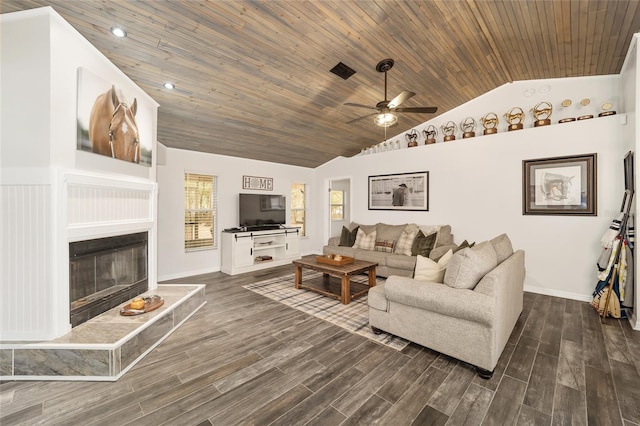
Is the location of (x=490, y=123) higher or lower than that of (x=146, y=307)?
higher

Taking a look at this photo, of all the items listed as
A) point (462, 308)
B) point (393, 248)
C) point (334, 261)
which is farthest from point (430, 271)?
point (393, 248)

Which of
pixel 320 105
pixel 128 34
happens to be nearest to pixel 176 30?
pixel 128 34

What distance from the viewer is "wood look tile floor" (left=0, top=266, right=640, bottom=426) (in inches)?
65.7

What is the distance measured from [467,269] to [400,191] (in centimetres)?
373

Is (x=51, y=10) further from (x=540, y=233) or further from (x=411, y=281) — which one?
(x=540, y=233)

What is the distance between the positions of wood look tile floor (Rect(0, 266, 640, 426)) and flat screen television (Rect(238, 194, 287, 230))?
10.2 ft

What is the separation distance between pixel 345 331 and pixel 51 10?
378 centimetres

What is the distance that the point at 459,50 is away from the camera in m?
3.44

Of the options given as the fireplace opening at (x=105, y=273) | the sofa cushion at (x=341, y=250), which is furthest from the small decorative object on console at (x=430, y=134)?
the fireplace opening at (x=105, y=273)

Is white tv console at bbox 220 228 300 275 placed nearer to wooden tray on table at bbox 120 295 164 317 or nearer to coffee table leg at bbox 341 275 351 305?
wooden tray on table at bbox 120 295 164 317

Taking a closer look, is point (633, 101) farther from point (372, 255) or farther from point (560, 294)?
point (372, 255)

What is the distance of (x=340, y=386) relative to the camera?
1957 mm

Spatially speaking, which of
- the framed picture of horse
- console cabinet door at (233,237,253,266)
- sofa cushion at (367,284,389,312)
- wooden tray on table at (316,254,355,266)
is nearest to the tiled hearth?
the framed picture of horse

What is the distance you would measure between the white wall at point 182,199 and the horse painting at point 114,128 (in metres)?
1.79
